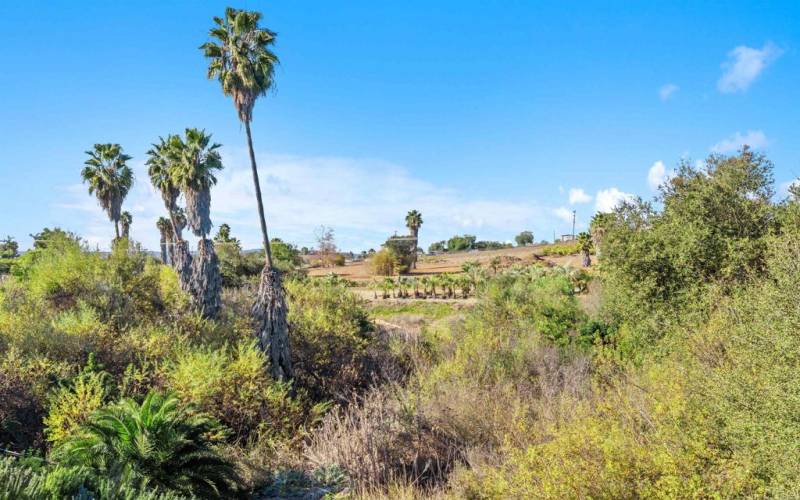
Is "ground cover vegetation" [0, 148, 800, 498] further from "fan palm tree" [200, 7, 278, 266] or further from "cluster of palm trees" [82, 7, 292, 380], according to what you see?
"fan palm tree" [200, 7, 278, 266]

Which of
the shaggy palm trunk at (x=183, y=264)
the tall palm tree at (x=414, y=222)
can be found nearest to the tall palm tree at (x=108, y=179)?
the shaggy palm trunk at (x=183, y=264)

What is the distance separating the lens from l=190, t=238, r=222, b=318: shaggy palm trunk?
18.3m

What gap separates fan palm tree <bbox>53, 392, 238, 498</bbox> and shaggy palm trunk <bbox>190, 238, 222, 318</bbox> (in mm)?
10414

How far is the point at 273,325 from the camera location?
1388 cm

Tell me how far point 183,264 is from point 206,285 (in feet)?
13.4

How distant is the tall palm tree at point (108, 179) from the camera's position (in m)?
35.9

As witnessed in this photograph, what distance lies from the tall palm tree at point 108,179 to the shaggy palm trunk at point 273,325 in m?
27.3

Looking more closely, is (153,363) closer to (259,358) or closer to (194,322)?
(259,358)

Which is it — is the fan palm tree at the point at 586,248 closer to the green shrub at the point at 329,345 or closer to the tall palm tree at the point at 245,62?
the green shrub at the point at 329,345

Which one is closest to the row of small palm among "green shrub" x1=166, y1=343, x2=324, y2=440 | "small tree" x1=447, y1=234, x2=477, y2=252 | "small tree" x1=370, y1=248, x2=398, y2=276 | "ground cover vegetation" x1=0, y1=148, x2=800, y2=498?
"small tree" x1=370, y1=248, x2=398, y2=276

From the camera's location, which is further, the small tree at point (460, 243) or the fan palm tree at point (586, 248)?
the small tree at point (460, 243)

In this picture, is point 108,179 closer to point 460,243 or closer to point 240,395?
point 240,395

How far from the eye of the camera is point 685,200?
15.0 meters

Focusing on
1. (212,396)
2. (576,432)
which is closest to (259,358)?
(212,396)
